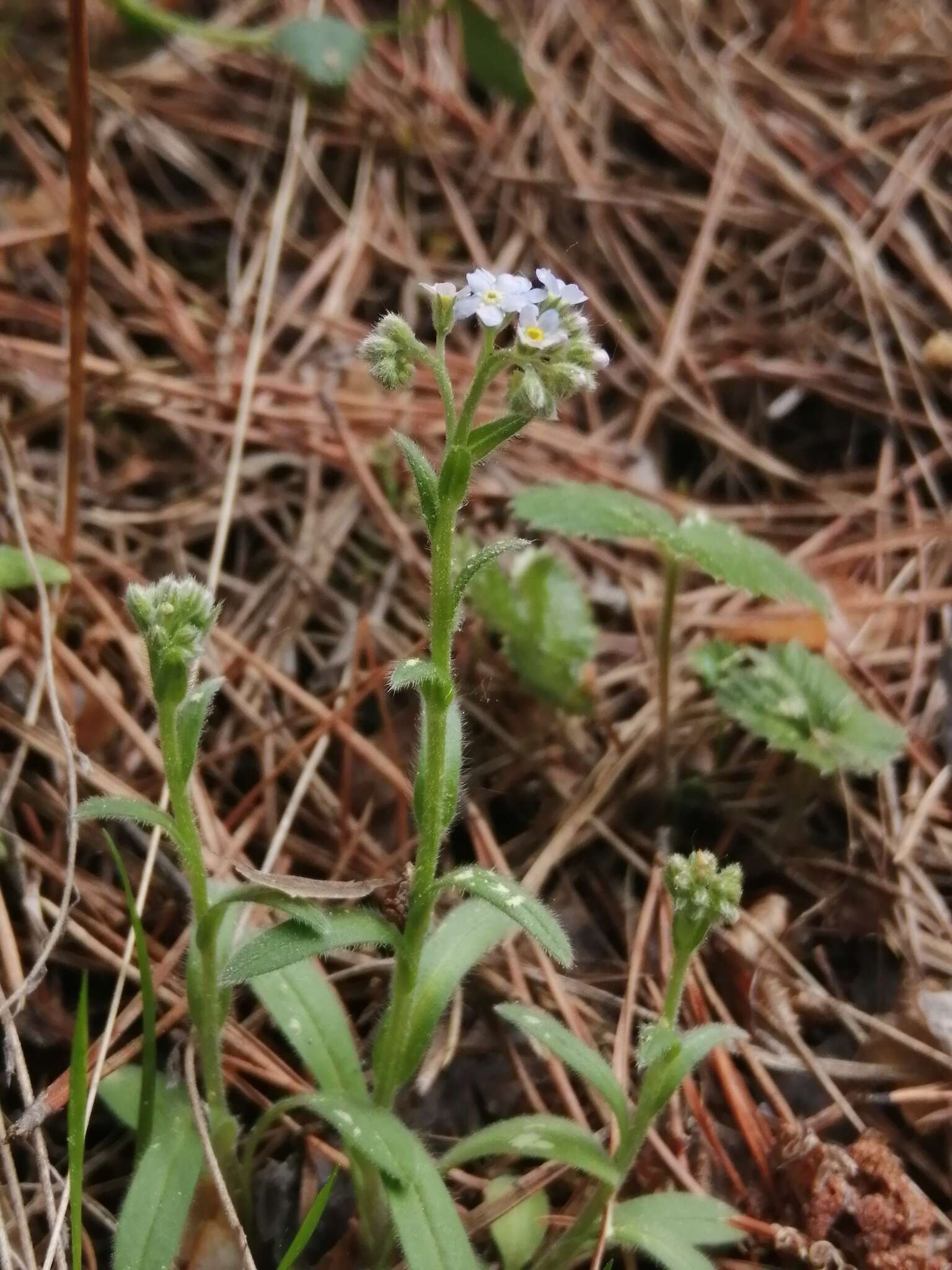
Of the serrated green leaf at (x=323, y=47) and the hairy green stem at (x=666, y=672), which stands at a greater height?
the serrated green leaf at (x=323, y=47)

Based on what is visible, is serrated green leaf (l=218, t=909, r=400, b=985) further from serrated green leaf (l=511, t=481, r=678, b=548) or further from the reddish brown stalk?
the reddish brown stalk

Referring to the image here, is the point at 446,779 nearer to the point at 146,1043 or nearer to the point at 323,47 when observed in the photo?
the point at 146,1043

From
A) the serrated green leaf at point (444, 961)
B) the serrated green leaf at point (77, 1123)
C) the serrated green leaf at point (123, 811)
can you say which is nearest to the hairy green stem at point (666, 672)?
the serrated green leaf at point (444, 961)

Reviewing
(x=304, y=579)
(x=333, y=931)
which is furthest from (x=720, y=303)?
(x=333, y=931)

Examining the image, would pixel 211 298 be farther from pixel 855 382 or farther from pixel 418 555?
pixel 855 382

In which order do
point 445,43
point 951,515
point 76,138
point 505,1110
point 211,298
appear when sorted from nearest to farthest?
point 505,1110 < point 76,138 < point 951,515 < point 211,298 < point 445,43

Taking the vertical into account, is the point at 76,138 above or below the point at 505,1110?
above

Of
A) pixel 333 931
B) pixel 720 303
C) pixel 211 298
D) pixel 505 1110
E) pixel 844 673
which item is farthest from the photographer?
pixel 720 303

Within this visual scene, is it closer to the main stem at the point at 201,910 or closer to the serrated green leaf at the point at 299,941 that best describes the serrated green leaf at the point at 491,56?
the main stem at the point at 201,910
